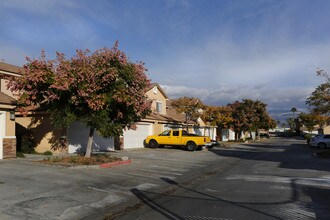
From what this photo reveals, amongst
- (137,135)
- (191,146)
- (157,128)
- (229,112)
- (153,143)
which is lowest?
(191,146)

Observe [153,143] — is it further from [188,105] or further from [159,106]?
[159,106]

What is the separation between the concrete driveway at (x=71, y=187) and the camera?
8172mm

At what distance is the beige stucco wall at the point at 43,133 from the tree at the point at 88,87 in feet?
16.4

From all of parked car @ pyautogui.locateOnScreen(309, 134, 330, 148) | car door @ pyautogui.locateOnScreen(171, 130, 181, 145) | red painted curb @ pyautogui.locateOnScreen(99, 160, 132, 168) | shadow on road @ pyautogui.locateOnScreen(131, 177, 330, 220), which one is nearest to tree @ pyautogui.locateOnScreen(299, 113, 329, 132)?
parked car @ pyautogui.locateOnScreen(309, 134, 330, 148)

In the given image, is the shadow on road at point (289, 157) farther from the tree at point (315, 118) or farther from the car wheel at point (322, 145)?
the tree at point (315, 118)

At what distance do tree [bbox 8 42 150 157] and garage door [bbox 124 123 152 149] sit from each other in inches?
488

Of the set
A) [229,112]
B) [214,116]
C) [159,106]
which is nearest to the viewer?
[159,106]

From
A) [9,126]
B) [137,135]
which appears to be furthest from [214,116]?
[9,126]

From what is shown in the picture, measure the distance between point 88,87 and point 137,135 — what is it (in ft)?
54.0

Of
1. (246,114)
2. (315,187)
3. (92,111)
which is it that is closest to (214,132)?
(246,114)

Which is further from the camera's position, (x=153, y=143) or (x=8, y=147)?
(x=153, y=143)

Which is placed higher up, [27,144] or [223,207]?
A: [27,144]

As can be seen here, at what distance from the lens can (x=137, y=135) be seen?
32.2m

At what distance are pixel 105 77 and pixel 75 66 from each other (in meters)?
1.51
